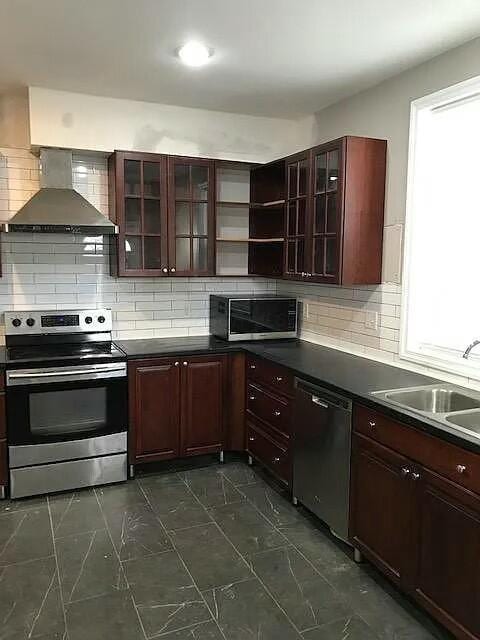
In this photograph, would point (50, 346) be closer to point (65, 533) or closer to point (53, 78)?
point (65, 533)

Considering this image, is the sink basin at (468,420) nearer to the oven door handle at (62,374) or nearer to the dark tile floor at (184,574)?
the dark tile floor at (184,574)

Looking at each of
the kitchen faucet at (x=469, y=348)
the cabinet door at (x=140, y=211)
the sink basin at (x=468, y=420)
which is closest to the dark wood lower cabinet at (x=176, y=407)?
the cabinet door at (x=140, y=211)

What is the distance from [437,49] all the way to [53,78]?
2.26m

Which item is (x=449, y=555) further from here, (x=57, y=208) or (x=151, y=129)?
(x=151, y=129)

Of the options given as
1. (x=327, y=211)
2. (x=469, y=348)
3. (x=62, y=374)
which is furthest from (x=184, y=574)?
(x=327, y=211)

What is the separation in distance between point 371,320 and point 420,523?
1.50 m

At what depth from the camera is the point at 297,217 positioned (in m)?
3.69

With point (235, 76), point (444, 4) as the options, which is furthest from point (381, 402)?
point (235, 76)

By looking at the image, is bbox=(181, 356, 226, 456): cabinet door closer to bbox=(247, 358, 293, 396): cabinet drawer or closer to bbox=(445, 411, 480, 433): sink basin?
bbox=(247, 358, 293, 396): cabinet drawer

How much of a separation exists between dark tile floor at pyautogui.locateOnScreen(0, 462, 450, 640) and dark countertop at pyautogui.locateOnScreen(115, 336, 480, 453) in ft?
2.83

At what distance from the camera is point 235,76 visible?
10.6 ft

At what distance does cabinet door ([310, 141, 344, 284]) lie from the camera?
3221mm

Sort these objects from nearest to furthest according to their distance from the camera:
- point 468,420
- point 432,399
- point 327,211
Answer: point 468,420, point 432,399, point 327,211

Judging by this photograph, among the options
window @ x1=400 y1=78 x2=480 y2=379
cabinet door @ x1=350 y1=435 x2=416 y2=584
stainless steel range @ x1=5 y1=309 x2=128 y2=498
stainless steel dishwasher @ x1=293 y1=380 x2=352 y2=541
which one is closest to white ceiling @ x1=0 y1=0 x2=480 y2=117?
window @ x1=400 y1=78 x2=480 y2=379
